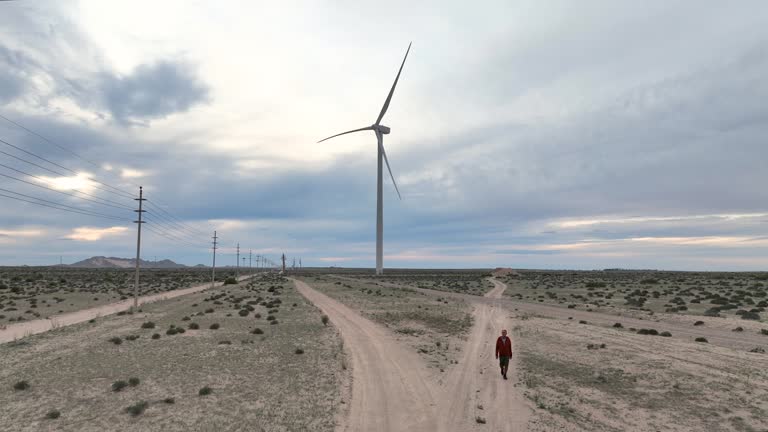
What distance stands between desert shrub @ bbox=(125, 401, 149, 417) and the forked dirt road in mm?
7536

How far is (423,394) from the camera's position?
18188 mm

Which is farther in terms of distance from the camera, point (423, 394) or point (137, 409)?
point (423, 394)

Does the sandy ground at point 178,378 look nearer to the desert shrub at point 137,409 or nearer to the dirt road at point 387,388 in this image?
the desert shrub at point 137,409

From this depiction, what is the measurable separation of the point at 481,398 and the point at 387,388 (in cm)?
399

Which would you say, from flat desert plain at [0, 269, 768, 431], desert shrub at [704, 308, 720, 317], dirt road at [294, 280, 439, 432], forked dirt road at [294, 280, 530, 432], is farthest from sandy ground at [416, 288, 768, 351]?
dirt road at [294, 280, 439, 432]

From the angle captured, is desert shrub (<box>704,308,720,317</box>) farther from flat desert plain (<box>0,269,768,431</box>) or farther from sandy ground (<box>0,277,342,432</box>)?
sandy ground (<box>0,277,342,432</box>)

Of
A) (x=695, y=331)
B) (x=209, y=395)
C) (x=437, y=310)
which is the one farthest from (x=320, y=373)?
(x=695, y=331)

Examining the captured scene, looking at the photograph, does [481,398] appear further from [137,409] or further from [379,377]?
[137,409]

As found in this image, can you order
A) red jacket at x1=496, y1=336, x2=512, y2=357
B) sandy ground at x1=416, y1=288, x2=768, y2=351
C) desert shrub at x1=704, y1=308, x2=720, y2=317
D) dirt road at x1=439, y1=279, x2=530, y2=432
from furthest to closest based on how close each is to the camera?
desert shrub at x1=704, y1=308, x2=720, y2=317 → sandy ground at x1=416, y1=288, x2=768, y2=351 → red jacket at x1=496, y1=336, x2=512, y2=357 → dirt road at x1=439, y1=279, x2=530, y2=432

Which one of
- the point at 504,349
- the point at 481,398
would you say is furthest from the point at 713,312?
the point at 481,398

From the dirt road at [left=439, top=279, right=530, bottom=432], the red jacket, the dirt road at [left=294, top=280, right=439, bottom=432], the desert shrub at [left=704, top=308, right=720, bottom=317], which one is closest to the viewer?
the dirt road at [left=294, top=280, right=439, bottom=432]

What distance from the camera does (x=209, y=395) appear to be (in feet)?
57.7

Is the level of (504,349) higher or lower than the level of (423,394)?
higher

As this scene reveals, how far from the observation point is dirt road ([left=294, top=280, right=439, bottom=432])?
15016mm
